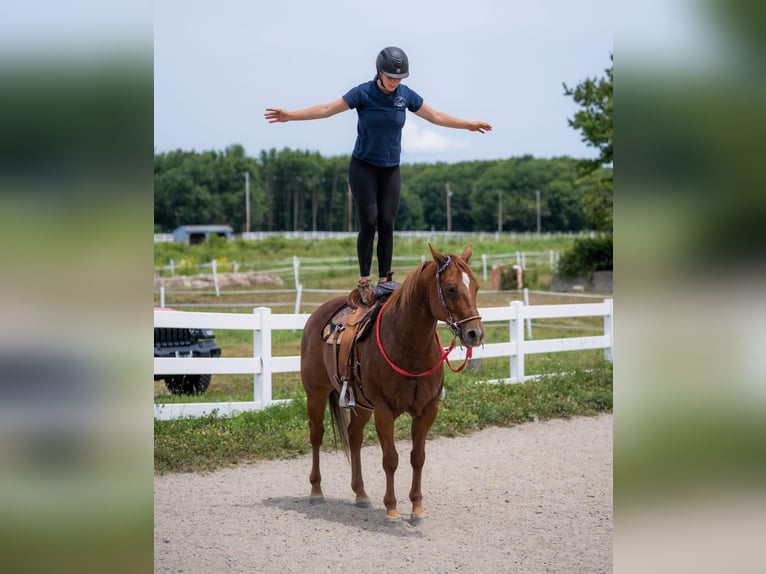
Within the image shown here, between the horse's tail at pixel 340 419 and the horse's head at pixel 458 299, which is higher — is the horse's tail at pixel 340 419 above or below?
below

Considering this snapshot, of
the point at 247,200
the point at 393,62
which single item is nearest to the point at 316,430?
the point at 393,62

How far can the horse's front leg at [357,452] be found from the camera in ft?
18.8

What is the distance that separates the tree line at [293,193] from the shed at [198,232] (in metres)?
0.82

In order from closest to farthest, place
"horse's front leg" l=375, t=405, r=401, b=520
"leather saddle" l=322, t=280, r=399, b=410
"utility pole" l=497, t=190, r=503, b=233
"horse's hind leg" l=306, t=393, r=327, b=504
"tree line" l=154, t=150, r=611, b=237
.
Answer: "horse's front leg" l=375, t=405, r=401, b=520
"leather saddle" l=322, t=280, r=399, b=410
"horse's hind leg" l=306, t=393, r=327, b=504
"tree line" l=154, t=150, r=611, b=237
"utility pole" l=497, t=190, r=503, b=233

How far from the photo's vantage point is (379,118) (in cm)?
501

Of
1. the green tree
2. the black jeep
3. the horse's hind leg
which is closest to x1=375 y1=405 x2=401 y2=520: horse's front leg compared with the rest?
A: the horse's hind leg

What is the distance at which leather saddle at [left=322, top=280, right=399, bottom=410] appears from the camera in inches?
211

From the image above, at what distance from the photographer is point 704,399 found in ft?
5.42

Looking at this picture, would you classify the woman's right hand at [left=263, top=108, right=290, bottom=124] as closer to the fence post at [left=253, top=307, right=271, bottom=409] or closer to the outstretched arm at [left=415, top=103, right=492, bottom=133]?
the outstretched arm at [left=415, top=103, right=492, bottom=133]

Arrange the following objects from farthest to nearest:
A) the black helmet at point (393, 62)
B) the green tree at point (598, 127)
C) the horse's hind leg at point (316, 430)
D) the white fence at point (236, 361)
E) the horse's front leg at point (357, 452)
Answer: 1. the green tree at point (598, 127)
2. the white fence at point (236, 361)
3. the horse's hind leg at point (316, 430)
4. the horse's front leg at point (357, 452)
5. the black helmet at point (393, 62)

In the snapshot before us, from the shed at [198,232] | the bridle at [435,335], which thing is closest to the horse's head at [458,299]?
the bridle at [435,335]

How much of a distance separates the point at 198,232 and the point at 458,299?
1976 inches

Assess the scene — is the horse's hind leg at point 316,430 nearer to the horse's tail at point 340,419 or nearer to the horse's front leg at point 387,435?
the horse's tail at point 340,419

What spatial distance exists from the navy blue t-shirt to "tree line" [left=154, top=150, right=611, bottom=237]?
45462 millimetres
